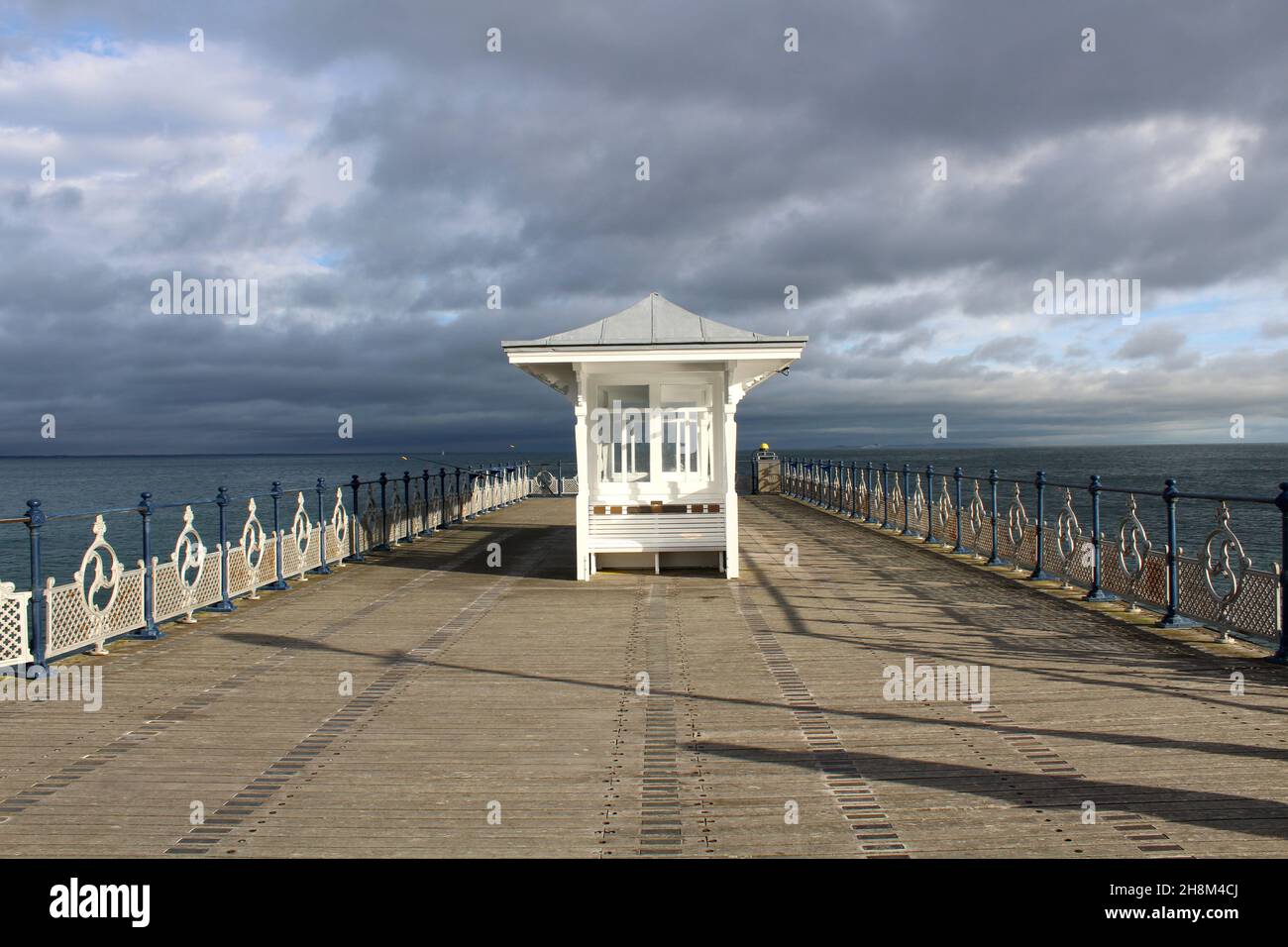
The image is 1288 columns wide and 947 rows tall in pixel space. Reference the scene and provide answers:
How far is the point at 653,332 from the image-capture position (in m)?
14.0

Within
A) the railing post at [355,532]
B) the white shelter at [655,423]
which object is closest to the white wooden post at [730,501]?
the white shelter at [655,423]

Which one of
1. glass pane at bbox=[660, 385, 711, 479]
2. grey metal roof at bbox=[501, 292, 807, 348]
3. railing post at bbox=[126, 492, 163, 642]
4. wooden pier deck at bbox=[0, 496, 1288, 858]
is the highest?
grey metal roof at bbox=[501, 292, 807, 348]

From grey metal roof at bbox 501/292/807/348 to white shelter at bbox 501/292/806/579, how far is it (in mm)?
17

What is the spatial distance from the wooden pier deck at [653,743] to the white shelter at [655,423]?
3367 mm

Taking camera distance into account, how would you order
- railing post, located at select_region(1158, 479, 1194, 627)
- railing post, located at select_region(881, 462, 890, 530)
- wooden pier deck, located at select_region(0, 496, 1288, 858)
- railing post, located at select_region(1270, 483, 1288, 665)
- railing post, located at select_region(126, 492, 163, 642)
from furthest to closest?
railing post, located at select_region(881, 462, 890, 530)
railing post, located at select_region(126, 492, 163, 642)
railing post, located at select_region(1158, 479, 1194, 627)
railing post, located at select_region(1270, 483, 1288, 665)
wooden pier deck, located at select_region(0, 496, 1288, 858)

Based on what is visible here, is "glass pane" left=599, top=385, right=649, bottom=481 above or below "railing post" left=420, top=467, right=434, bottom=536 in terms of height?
above

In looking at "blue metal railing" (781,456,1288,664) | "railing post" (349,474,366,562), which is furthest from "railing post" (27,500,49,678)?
"blue metal railing" (781,456,1288,664)

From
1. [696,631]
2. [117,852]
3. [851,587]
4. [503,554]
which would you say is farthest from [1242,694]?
[503,554]

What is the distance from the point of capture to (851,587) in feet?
42.3

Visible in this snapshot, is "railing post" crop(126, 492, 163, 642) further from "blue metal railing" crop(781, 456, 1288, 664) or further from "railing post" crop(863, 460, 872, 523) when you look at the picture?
"railing post" crop(863, 460, 872, 523)

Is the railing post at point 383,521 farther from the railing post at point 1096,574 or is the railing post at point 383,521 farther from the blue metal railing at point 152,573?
the railing post at point 1096,574

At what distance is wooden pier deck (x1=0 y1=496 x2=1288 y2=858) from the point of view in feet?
15.0

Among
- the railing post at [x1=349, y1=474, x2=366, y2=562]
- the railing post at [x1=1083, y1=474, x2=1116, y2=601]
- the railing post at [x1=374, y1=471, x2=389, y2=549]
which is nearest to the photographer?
the railing post at [x1=1083, y1=474, x2=1116, y2=601]

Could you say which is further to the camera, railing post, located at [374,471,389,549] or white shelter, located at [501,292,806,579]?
railing post, located at [374,471,389,549]
